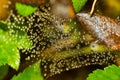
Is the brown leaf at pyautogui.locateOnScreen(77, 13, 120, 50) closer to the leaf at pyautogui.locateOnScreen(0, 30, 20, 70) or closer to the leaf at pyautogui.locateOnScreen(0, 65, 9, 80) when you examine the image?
the leaf at pyautogui.locateOnScreen(0, 30, 20, 70)

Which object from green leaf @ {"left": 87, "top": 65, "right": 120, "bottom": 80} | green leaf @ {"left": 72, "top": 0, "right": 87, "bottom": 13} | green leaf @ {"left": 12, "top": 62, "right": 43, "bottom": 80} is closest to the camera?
green leaf @ {"left": 87, "top": 65, "right": 120, "bottom": 80}

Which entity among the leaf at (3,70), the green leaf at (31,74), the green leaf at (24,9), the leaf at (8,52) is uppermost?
the green leaf at (24,9)

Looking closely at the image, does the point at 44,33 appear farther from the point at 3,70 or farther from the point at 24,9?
the point at 3,70

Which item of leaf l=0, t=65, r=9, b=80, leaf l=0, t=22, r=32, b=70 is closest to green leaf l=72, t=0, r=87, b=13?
leaf l=0, t=22, r=32, b=70

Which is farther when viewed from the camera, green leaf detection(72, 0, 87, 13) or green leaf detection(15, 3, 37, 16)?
green leaf detection(15, 3, 37, 16)

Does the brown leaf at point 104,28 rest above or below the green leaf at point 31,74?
above

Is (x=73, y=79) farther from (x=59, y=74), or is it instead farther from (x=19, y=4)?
(x=19, y=4)

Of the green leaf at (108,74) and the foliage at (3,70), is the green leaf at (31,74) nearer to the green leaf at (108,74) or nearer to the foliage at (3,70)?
the foliage at (3,70)

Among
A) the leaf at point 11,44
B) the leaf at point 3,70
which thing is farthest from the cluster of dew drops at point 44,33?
the leaf at point 3,70
